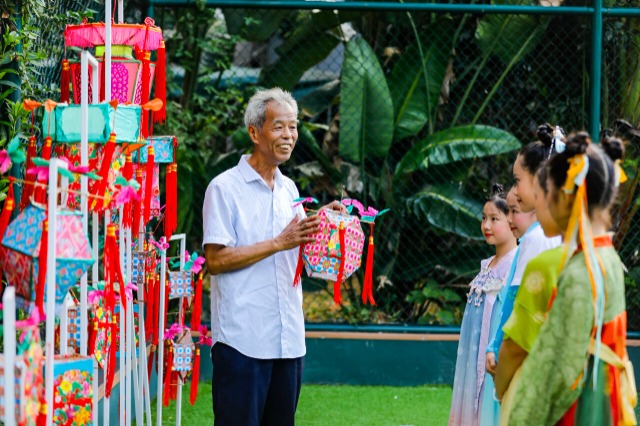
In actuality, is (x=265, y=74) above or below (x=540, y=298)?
above

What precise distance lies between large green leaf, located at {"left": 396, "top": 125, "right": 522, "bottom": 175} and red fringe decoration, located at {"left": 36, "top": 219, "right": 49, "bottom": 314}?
4.41 meters

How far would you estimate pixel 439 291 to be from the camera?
274 inches

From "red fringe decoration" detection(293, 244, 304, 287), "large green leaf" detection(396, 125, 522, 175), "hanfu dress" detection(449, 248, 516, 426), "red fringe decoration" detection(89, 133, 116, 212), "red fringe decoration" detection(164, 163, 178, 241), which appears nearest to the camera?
"red fringe decoration" detection(89, 133, 116, 212)

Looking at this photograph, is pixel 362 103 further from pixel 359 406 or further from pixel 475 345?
pixel 475 345

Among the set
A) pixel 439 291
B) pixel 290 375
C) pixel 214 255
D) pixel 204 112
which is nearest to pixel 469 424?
pixel 290 375

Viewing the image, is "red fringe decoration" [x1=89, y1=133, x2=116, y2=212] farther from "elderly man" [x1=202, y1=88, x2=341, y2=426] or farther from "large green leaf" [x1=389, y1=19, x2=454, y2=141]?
"large green leaf" [x1=389, y1=19, x2=454, y2=141]

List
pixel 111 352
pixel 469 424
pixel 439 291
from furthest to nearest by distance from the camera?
pixel 439 291 < pixel 469 424 < pixel 111 352

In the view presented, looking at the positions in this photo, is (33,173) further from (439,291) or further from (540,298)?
(439,291)

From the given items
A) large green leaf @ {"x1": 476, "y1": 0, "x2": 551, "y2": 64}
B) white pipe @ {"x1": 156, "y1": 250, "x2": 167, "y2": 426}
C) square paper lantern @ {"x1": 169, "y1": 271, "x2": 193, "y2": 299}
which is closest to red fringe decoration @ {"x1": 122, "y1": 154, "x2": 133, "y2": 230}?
white pipe @ {"x1": 156, "y1": 250, "x2": 167, "y2": 426}

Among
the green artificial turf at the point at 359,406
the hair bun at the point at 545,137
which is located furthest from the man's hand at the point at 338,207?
the green artificial turf at the point at 359,406

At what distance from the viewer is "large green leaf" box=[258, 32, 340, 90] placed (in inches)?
281

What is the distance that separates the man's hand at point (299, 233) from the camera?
355cm

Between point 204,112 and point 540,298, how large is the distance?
16.4 feet

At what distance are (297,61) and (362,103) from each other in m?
0.63
